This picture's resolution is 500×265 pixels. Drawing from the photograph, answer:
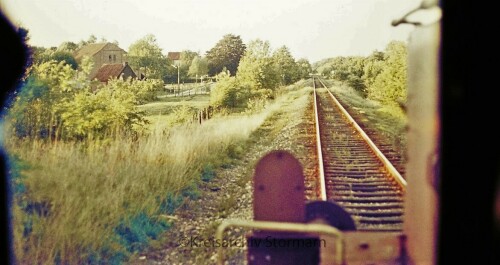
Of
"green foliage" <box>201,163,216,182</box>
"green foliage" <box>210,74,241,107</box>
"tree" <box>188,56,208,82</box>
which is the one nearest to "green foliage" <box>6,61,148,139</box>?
"green foliage" <box>201,163,216,182</box>

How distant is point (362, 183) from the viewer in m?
6.66

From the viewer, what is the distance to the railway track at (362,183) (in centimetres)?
535

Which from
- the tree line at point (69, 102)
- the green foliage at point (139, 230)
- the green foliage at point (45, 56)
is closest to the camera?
the green foliage at point (139, 230)

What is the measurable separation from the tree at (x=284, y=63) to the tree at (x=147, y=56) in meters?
9.38

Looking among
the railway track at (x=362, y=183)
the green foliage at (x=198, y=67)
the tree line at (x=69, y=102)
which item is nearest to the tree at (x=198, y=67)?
the green foliage at (x=198, y=67)

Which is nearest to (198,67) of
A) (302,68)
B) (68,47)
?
(68,47)

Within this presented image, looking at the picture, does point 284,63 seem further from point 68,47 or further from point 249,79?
point 68,47

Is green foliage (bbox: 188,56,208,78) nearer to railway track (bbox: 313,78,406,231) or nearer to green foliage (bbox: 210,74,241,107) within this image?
green foliage (bbox: 210,74,241,107)

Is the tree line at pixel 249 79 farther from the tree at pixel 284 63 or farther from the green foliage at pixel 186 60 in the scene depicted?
the green foliage at pixel 186 60

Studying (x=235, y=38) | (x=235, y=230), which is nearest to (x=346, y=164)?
(x=235, y=230)

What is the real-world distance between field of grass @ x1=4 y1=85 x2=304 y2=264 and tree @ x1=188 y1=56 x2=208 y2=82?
50.1 feet

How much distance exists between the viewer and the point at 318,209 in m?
2.41

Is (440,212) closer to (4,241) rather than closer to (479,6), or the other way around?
(479,6)

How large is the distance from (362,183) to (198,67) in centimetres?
1734
